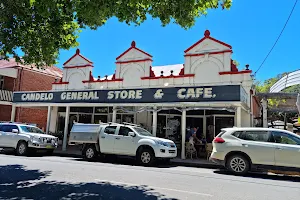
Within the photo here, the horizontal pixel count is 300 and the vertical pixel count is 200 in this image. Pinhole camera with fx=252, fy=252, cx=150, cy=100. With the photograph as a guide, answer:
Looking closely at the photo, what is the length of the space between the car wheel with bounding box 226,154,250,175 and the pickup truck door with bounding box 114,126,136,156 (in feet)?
14.1

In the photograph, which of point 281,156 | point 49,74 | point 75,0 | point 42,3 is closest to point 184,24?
point 75,0

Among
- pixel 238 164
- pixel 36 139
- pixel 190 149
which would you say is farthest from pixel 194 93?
pixel 36 139

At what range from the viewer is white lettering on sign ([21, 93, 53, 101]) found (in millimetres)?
17562

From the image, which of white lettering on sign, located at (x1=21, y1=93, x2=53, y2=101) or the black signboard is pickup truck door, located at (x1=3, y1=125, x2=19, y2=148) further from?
white lettering on sign, located at (x1=21, y1=93, x2=53, y2=101)

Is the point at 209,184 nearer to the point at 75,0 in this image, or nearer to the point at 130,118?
the point at 75,0

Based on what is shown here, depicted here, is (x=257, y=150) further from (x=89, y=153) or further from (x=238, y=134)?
(x=89, y=153)

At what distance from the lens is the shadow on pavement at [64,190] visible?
5.63 meters

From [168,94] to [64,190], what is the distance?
334 inches

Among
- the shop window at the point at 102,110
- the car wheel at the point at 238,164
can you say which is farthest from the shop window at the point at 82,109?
the car wheel at the point at 238,164

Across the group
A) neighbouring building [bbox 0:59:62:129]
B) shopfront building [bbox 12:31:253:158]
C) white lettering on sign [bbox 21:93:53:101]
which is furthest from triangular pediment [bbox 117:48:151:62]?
neighbouring building [bbox 0:59:62:129]

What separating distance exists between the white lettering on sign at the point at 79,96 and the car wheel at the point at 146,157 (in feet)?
19.4

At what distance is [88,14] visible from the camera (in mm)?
7105

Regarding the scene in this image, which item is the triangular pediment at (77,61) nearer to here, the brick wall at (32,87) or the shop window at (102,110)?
the shop window at (102,110)

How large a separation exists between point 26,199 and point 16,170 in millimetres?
3989
